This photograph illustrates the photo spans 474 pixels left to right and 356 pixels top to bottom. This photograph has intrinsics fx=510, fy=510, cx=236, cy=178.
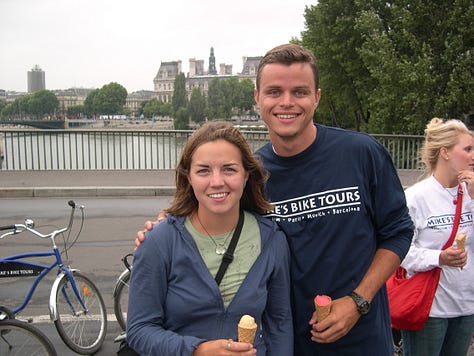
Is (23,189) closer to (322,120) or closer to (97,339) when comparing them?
(97,339)

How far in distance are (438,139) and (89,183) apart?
10581mm

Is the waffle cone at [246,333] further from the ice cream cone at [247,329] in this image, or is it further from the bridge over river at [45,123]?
the bridge over river at [45,123]

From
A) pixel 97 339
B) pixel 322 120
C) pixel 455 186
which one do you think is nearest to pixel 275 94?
pixel 455 186

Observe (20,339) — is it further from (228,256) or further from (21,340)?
(228,256)

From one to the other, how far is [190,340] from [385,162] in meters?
1.08

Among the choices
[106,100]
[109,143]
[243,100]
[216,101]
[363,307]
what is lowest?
[109,143]

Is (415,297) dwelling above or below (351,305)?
below

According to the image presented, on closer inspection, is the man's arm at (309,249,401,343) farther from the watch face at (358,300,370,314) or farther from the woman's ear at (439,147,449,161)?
the woman's ear at (439,147,449,161)

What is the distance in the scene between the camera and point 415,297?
105 inches

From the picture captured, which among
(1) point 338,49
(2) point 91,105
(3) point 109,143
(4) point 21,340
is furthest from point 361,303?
(2) point 91,105

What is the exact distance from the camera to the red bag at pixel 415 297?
2641 millimetres

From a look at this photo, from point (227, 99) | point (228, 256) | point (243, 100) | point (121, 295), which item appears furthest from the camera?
point (243, 100)

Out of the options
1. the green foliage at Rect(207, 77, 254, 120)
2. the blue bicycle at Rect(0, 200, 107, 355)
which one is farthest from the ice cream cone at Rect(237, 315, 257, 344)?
the green foliage at Rect(207, 77, 254, 120)

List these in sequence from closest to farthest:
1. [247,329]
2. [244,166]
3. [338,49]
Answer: [247,329], [244,166], [338,49]
